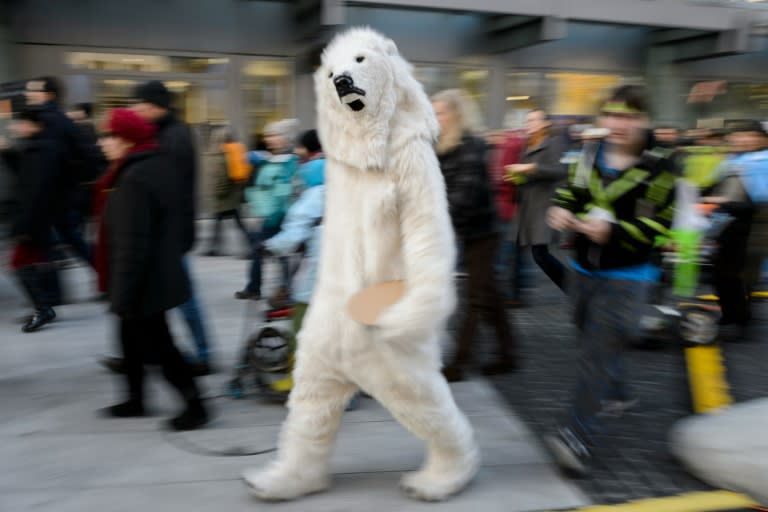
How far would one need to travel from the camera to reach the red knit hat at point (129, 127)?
379 cm

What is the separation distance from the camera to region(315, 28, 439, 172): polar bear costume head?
2842 mm

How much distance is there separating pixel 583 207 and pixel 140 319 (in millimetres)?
2463

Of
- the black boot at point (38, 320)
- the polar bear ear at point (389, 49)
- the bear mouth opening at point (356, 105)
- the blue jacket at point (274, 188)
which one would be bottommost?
the black boot at point (38, 320)

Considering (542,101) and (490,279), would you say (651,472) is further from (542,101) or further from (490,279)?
(542,101)

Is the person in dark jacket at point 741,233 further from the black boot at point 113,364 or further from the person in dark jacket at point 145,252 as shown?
the black boot at point 113,364

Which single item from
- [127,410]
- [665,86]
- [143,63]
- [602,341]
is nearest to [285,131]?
[127,410]

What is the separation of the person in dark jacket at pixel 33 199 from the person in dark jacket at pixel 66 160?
0.24ft

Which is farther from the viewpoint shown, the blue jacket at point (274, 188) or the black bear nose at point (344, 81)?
the blue jacket at point (274, 188)

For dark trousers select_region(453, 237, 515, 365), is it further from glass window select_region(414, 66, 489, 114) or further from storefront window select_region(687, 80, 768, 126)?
storefront window select_region(687, 80, 768, 126)

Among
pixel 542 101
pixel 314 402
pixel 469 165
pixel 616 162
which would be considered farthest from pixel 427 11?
pixel 314 402

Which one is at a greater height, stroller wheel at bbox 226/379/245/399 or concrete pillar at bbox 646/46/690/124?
concrete pillar at bbox 646/46/690/124

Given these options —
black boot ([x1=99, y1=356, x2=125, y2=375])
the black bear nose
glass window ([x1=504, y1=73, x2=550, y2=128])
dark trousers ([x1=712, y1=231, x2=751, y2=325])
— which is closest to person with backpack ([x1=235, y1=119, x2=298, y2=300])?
black boot ([x1=99, y1=356, x2=125, y2=375])

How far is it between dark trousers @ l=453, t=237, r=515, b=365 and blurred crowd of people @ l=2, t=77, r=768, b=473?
10 millimetres

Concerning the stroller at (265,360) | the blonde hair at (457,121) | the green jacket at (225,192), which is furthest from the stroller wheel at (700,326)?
the green jacket at (225,192)
